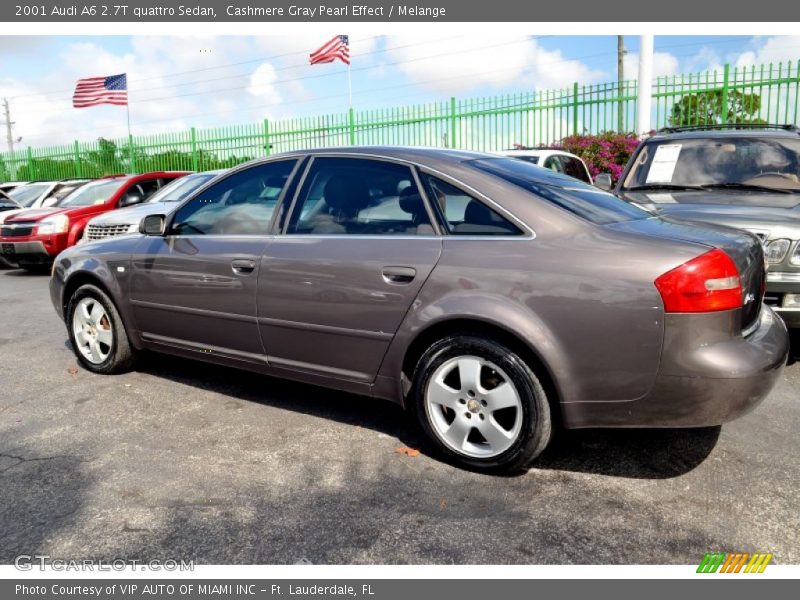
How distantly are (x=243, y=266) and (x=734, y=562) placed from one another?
2802 millimetres

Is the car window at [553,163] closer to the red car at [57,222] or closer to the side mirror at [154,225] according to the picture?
the red car at [57,222]

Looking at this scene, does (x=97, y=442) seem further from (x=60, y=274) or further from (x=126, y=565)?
(x=60, y=274)

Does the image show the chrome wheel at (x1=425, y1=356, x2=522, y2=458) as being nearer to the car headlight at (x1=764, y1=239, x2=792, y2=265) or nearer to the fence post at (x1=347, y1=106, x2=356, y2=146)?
the car headlight at (x1=764, y1=239, x2=792, y2=265)

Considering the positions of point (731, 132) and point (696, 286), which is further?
point (731, 132)

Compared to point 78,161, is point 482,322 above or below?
below

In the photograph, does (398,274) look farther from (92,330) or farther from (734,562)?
(92,330)

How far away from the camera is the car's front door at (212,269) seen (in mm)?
3904

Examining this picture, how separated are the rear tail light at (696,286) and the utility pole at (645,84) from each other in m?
10.0

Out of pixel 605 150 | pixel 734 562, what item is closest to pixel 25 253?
pixel 605 150

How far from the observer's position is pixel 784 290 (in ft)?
14.5

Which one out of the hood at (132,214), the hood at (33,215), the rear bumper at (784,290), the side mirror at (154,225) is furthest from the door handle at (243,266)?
the hood at (33,215)

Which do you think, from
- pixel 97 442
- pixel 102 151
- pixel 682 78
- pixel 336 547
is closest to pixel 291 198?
pixel 97 442

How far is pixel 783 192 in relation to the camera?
5301 mm

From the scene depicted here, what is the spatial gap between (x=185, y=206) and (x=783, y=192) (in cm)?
454
